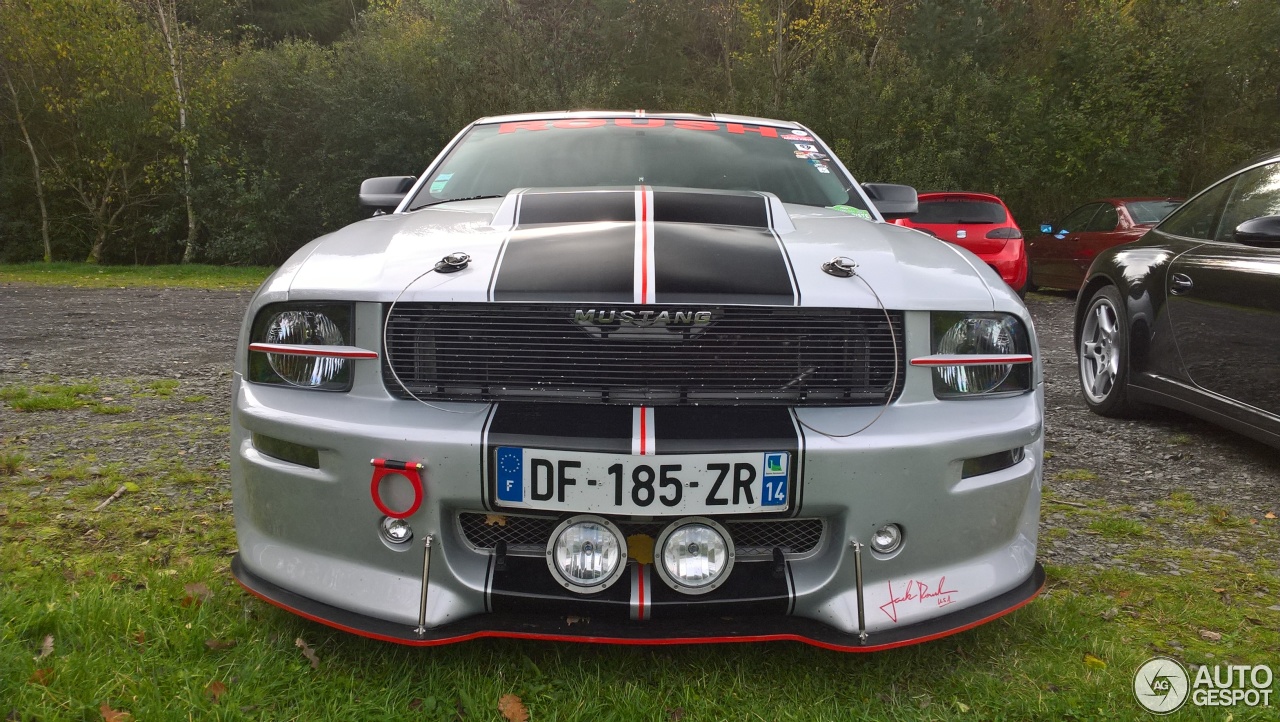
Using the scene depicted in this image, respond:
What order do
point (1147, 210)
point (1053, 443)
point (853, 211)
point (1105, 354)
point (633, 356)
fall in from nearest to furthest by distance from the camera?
point (633, 356) < point (853, 211) < point (1053, 443) < point (1105, 354) < point (1147, 210)

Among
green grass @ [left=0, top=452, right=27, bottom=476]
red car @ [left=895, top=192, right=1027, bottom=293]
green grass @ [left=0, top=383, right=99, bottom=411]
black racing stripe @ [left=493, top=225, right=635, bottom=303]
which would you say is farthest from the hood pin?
red car @ [left=895, top=192, right=1027, bottom=293]

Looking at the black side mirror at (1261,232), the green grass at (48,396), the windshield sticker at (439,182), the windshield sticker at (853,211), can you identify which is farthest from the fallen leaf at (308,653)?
the black side mirror at (1261,232)

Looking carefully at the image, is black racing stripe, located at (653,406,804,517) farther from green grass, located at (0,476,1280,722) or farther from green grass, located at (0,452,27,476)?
green grass, located at (0,452,27,476)

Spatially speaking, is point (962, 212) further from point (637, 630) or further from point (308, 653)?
point (308, 653)

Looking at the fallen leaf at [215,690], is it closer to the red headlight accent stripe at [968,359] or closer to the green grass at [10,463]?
the red headlight accent stripe at [968,359]

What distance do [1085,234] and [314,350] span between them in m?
11.5

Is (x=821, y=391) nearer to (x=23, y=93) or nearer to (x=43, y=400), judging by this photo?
(x=43, y=400)

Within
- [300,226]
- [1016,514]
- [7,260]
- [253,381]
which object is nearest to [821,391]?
[1016,514]

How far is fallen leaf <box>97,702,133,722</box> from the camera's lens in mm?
1793

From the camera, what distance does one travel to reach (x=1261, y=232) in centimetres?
331

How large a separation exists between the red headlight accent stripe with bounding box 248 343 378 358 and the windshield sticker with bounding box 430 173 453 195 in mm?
1355

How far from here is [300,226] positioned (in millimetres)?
19859

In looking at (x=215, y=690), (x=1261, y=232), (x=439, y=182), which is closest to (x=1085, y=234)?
(x=1261, y=232)

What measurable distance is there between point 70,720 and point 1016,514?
6.94 ft
